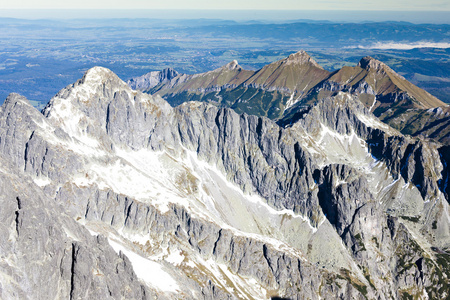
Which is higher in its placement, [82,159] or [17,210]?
[17,210]

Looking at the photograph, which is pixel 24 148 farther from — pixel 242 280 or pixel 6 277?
pixel 242 280

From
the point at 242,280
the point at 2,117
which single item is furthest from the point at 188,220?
the point at 2,117

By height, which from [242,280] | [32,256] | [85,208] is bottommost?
[242,280]

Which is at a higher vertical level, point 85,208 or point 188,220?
point 85,208

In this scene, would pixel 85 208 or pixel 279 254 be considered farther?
pixel 279 254

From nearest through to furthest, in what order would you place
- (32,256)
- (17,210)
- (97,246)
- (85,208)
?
(32,256) → (17,210) → (97,246) → (85,208)

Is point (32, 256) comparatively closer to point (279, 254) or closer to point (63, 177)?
point (63, 177)

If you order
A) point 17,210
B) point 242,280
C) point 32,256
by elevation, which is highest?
point 17,210

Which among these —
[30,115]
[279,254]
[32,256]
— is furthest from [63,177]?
[279,254]

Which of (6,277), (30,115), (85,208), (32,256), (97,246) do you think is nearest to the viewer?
(6,277)

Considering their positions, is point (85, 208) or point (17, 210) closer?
point (17, 210)
